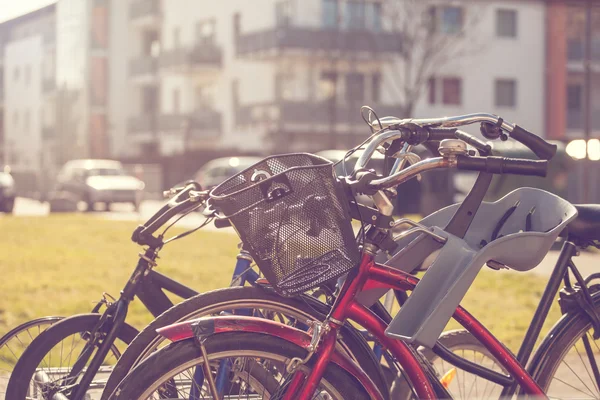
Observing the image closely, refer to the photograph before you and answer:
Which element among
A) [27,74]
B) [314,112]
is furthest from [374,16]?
[27,74]

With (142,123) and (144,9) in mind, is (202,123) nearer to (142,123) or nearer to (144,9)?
(142,123)

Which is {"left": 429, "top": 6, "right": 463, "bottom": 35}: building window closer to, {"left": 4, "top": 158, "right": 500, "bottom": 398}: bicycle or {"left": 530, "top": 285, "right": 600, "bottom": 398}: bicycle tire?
{"left": 4, "top": 158, "right": 500, "bottom": 398}: bicycle

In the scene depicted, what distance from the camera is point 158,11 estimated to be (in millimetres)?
55031

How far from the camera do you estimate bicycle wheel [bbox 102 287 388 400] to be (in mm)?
2988

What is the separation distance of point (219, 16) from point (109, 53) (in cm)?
1232

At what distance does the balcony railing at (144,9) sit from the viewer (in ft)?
181

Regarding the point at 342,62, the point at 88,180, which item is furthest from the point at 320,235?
the point at 342,62

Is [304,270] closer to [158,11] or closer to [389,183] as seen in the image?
[389,183]

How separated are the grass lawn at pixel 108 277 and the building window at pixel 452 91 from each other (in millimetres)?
27484

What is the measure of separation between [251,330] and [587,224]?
1.36 m

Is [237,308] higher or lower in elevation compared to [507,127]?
lower

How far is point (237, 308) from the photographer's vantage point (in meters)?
3.03

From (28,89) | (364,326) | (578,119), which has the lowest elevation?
(578,119)

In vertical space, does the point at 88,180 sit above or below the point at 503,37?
below
